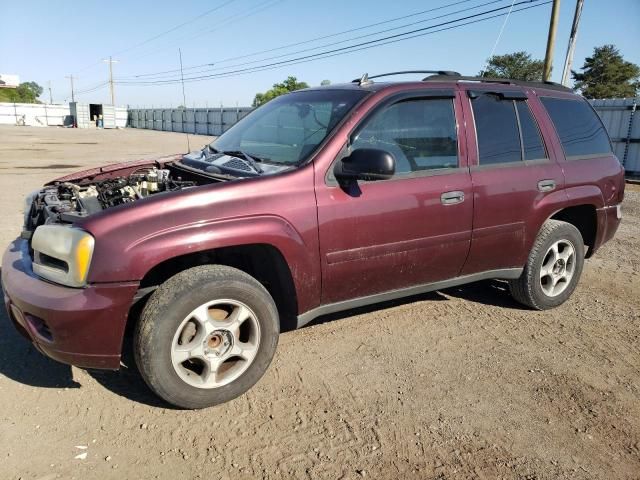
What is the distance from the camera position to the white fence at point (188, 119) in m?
39.5

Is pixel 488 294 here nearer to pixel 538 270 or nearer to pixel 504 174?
pixel 538 270

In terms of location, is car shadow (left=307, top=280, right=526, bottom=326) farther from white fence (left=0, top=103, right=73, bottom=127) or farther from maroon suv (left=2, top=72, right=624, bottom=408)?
white fence (left=0, top=103, right=73, bottom=127)

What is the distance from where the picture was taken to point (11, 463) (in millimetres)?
2428

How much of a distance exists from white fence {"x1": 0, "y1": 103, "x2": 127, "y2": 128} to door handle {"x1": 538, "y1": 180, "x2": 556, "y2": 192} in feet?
206

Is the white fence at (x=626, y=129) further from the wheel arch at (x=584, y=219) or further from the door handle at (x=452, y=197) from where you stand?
the door handle at (x=452, y=197)

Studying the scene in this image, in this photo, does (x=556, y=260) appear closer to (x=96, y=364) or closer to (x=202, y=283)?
(x=202, y=283)

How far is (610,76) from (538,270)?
54488 mm

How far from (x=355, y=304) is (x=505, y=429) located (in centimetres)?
117

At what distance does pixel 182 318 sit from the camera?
2.74m

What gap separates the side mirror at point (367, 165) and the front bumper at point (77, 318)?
138cm

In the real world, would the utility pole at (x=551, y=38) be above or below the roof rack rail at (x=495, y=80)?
above

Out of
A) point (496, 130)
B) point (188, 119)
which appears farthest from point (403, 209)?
point (188, 119)

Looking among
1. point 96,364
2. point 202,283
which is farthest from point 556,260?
point 96,364

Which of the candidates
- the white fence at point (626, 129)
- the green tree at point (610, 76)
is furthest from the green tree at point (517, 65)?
the white fence at point (626, 129)
